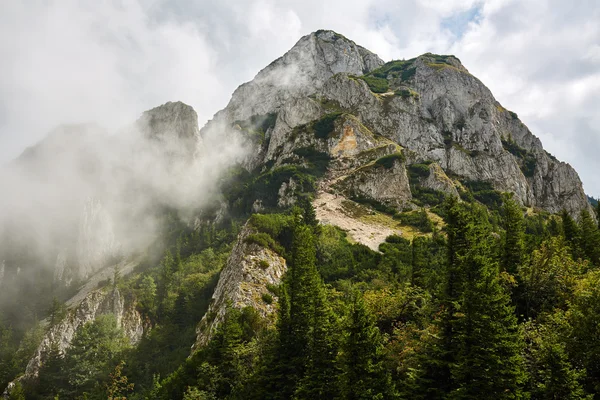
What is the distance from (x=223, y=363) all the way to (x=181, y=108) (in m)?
167

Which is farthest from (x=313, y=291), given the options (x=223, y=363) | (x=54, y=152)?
(x=54, y=152)

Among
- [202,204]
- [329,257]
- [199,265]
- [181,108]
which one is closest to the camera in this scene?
[329,257]

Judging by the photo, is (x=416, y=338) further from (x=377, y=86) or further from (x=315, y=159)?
(x=377, y=86)

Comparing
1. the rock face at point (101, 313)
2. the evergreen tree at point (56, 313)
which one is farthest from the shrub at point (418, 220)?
the evergreen tree at point (56, 313)

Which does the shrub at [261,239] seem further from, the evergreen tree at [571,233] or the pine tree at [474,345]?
the evergreen tree at [571,233]

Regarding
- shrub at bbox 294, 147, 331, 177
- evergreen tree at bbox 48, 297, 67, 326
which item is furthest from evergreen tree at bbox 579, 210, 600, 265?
evergreen tree at bbox 48, 297, 67, 326

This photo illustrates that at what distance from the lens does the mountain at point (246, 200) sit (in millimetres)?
73875

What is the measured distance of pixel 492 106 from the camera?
184 meters

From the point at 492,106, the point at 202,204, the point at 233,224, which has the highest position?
the point at 492,106

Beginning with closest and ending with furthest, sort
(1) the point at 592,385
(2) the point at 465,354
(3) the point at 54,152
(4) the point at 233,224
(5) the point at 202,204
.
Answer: (1) the point at 592,385, (2) the point at 465,354, (4) the point at 233,224, (5) the point at 202,204, (3) the point at 54,152

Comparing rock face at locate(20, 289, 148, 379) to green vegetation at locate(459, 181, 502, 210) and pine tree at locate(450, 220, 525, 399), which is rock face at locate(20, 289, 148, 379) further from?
green vegetation at locate(459, 181, 502, 210)

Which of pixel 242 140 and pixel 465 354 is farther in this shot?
pixel 242 140

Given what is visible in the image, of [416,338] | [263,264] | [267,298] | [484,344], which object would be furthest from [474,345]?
[263,264]

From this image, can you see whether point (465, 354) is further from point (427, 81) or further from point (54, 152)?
point (54, 152)
